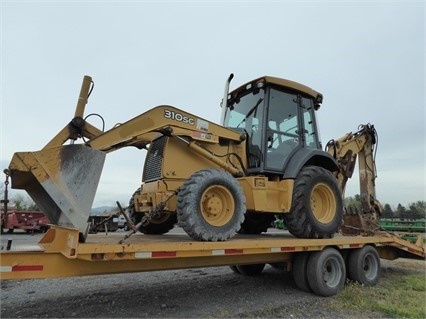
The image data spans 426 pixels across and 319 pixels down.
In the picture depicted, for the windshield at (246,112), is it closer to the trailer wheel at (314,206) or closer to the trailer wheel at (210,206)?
the trailer wheel at (314,206)

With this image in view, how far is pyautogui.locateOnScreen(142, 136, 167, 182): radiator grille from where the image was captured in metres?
5.62

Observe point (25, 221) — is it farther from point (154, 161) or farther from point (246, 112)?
point (246, 112)

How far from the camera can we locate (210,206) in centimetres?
505

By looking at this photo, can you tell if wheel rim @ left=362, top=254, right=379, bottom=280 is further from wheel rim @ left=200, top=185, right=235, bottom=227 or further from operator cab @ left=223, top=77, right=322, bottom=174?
wheel rim @ left=200, top=185, right=235, bottom=227

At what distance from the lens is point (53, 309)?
505 centimetres

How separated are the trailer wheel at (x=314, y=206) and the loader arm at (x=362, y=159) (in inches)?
76.7

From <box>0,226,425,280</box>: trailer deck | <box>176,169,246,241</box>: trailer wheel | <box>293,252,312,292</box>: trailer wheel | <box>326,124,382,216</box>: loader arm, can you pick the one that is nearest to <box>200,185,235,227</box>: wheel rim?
<box>176,169,246,241</box>: trailer wheel

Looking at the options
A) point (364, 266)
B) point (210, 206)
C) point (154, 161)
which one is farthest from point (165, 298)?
point (364, 266)

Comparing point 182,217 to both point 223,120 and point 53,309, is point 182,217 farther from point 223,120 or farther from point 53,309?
point 223,120

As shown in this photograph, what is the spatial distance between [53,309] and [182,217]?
235 cm

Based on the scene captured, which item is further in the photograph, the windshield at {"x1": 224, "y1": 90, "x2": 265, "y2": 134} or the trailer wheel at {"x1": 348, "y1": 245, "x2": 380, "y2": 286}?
the trailer wheel at {"x1": 348, "y1": 245, "x2": 380, "y2": 286}

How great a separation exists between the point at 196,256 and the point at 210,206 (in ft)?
2.36

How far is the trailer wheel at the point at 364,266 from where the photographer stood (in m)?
6.84

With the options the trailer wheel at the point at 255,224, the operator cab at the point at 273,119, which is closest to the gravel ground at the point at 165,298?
the trailer wheel at the point at 255,224
